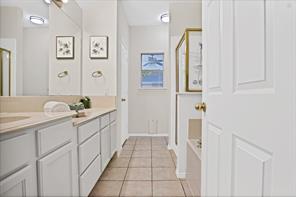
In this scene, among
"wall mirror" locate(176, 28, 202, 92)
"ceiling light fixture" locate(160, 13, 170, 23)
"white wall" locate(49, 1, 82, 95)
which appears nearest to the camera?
"white wall" locate(49, 1, 82, 95)

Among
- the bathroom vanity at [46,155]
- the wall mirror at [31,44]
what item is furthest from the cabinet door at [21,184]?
the wall mirror at [31,44]

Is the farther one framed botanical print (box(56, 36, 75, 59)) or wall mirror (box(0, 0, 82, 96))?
framed botanical print (box(56, 36, 75, 59))

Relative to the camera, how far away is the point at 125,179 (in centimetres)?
256

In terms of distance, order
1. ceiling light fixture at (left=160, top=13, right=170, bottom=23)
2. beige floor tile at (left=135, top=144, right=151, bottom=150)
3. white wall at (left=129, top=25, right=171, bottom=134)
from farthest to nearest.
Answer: white wall at (left=129, top=25, right=171, bottom=134)
ceiling light fixture at (left=160, top=13, right=170, bottom=23)
beige floor tile at (left=135, top=144, right=151, bottom=150)

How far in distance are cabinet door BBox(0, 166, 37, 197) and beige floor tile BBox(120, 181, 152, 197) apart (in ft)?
4.37

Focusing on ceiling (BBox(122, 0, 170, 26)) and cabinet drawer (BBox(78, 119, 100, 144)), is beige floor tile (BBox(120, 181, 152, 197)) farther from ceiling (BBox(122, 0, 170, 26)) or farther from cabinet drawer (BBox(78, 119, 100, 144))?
ceiling (BBox(122, 0, 170, 26))

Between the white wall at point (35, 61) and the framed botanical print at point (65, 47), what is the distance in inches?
13.2

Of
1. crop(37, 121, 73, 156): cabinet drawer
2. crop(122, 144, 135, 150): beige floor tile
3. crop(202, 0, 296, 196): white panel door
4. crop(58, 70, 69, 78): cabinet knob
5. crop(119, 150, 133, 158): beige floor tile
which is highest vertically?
crop(58, 70, 69, 78): cabinet knob

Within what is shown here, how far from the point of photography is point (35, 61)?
1991 mm

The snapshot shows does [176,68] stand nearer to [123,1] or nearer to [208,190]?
[123,1]

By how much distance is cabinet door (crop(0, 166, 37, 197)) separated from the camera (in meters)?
0.81

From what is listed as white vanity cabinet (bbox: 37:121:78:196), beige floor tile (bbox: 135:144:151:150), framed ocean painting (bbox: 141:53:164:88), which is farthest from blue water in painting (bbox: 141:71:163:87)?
white vanity cabinet (bbox: 37:121:78:196)

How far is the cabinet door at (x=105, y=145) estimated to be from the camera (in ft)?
8.38

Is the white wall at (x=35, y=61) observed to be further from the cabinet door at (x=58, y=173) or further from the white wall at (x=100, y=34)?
the white wall at (x=100, y=34)
